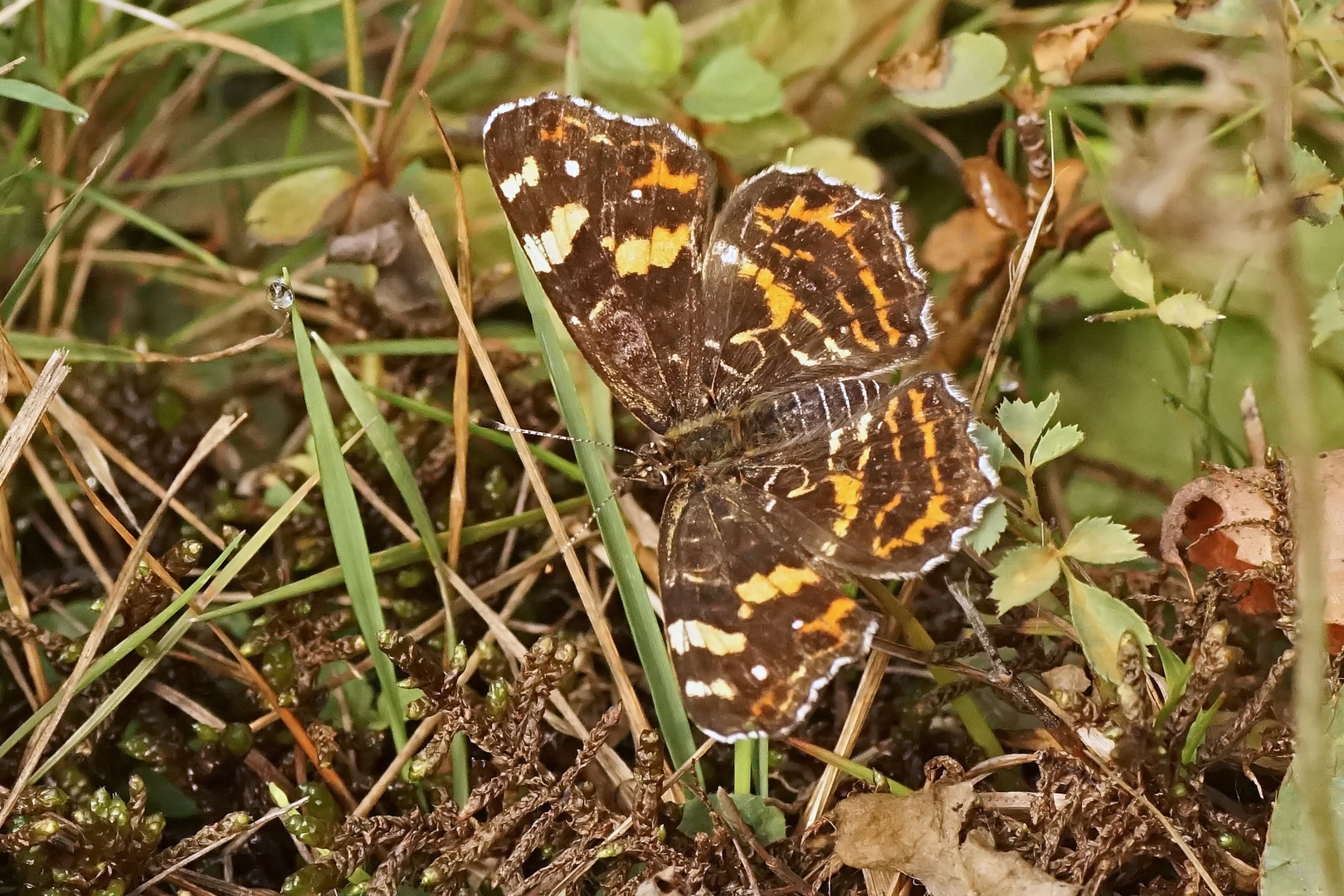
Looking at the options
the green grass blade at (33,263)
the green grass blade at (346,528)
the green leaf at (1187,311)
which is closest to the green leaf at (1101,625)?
the green leaf at (1187,311)

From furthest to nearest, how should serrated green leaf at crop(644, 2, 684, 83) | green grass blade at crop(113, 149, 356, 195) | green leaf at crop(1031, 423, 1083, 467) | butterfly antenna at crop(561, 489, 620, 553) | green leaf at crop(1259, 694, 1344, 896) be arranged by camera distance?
1. green grass blade at crop(113, 149, 356, 195)
2. serrated green leaf at crop(644, 2, 684, 83)
3. butterfly antenna at crop(561, 489, 620, 553)
4. green leaf at crop(1031, 423, 1083, 467)
5. green leaf at crop(1259, 694, 1344, 896)

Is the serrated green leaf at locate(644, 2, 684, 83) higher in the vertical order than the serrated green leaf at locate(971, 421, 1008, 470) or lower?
higher

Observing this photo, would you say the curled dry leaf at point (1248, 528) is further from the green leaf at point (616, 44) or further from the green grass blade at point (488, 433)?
the green leaf at point (616, 44)

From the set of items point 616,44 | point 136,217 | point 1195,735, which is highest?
point 616,44

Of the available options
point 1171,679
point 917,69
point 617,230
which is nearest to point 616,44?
point 617,230

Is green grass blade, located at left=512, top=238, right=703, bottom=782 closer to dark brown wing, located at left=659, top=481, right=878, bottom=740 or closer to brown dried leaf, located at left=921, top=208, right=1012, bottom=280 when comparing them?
dark brown wing, located at left=659, top=481, right=878, bottom=740

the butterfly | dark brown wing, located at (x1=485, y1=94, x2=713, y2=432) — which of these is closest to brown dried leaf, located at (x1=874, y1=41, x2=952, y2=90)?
the butterfly

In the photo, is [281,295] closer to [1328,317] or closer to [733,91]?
[733,91]
